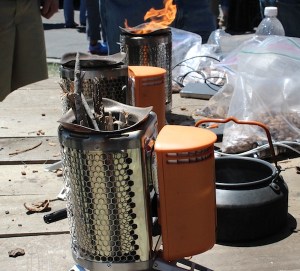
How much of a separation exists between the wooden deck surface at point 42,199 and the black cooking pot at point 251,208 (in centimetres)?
6

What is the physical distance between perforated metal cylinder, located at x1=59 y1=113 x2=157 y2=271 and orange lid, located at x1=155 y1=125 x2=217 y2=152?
6 centimetres

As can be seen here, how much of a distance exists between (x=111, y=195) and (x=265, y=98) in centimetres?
214

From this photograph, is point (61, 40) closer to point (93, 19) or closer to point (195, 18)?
point (93, 19)

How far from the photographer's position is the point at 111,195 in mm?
2412

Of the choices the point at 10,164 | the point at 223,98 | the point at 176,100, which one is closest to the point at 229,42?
Result: the point at 176,100

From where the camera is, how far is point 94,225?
2.48m

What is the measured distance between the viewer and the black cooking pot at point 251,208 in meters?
3.07

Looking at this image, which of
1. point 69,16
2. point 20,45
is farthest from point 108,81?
point 69,16

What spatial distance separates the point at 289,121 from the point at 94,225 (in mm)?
2162

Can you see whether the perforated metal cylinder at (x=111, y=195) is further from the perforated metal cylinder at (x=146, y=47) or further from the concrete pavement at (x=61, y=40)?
the concrete pavement at (x=61, y=40)

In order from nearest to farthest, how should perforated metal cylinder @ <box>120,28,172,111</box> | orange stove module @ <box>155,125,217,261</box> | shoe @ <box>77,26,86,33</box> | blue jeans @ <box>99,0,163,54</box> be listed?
orange stove module @ <box>155,125,217,261</box> → perforated metal cylinder @ <box>120,28,172,111</box> → blue jeans @ <box>99,0,163,54</box> → shoe @ <box>77,26,86,33</box>

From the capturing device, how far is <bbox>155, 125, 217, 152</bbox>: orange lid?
2361mm

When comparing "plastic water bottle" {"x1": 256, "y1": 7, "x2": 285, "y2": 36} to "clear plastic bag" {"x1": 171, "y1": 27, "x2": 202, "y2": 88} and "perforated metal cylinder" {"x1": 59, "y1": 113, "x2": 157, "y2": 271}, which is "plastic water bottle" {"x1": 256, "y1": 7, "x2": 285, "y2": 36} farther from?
"perforated metal cylinder" {"x1": 59, "y1": 113, "x2": 157, "y2": 271}

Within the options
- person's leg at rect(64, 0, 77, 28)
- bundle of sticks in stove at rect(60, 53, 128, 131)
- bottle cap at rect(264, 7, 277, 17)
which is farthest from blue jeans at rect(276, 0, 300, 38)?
person's leg at rect(64, 0, 77, 28)
